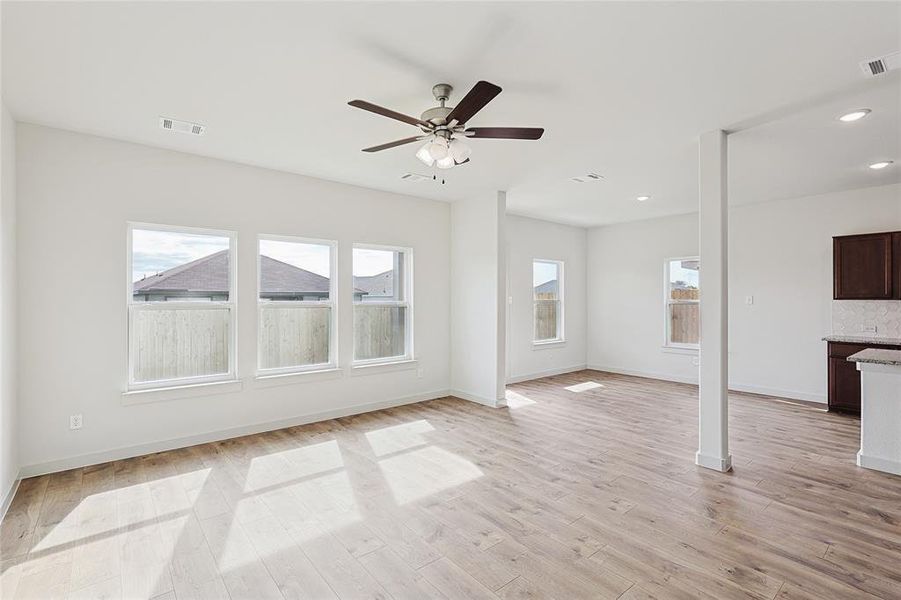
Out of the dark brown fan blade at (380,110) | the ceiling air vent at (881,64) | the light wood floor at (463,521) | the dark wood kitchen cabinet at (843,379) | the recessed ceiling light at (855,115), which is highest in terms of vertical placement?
the recessed ceiling light at (855,115)

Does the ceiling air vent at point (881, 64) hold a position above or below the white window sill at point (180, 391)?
above

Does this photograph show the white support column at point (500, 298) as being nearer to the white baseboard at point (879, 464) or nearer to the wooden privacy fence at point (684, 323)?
the white baseboard at point (879, 464)

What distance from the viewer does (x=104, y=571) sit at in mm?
2293

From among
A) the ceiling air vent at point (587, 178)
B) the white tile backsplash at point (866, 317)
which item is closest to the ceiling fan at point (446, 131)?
the ceiling air vent at point (587, 178)

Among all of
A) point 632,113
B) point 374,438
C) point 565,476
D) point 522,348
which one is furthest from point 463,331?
point 632,113

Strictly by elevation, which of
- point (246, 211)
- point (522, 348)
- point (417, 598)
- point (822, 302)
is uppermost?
point (246, 211)

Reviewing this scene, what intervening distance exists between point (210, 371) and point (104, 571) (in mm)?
2313

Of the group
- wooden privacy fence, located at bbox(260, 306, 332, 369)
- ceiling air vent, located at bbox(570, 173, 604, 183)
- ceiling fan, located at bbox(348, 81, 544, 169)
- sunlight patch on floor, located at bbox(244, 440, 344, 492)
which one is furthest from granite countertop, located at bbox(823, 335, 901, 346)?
wooden privacy fence, located at bbox(260, 306, 332, 369)

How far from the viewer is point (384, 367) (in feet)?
18.5

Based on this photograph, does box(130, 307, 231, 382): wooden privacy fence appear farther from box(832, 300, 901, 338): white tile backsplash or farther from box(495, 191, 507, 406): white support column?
box(832, 300, 901, 338): white tile backsplash

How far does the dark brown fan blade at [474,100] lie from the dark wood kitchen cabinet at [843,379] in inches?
223

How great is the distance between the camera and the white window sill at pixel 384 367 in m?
5.42

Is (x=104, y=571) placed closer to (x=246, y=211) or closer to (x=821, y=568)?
(x=246, y=211)

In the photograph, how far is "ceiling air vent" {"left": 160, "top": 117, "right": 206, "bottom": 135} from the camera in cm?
345
